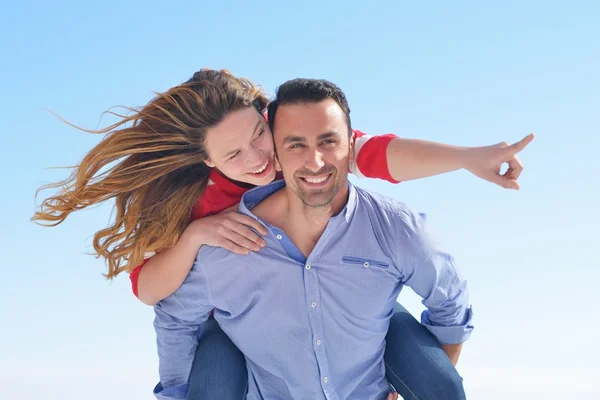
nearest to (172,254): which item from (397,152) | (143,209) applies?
(143,209)

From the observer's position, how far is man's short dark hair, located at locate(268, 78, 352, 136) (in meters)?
4.14

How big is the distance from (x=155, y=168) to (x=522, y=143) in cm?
215

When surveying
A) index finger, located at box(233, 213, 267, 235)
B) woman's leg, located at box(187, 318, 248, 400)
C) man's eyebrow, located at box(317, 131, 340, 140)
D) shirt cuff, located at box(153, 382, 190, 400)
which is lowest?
shirt cuff, located at box(153, 382, 190, 400)

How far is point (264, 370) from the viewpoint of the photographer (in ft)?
14.2

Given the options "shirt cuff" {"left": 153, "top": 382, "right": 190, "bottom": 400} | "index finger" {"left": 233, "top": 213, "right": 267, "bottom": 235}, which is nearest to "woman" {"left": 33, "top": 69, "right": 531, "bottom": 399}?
"index finger" {"left": 233, "top": 213, "right": 267, "bottom": 235}

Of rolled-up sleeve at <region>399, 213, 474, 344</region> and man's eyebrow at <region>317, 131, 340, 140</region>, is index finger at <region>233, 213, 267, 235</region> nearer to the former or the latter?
man's eyebrow at <region>317, 131, 340, 140</region>

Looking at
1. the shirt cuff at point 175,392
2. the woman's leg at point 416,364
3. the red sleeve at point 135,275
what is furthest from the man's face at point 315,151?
the shirt cuff at point 175,392

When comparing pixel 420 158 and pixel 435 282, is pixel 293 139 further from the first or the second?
pixel 435 282

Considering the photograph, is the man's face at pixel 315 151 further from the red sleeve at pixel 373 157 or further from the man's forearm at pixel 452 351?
the man's forearm at pixel 452 351

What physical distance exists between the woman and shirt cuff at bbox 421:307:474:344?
0.21ft

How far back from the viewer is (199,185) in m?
4.57

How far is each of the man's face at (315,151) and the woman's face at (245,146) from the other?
0.15 m

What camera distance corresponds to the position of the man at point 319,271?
4105 mm

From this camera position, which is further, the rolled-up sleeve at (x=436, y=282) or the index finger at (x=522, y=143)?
the rolled-up sleeve at (x=436, y=282)
